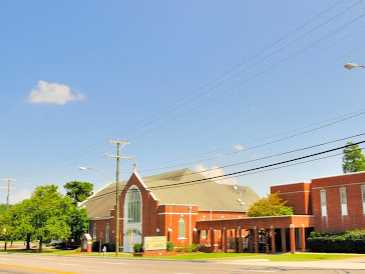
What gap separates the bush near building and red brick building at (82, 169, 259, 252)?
18.7 metres

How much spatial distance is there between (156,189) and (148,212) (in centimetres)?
335

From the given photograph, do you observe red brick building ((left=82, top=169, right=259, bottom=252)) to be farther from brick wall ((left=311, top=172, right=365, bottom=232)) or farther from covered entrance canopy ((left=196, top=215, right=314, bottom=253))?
brick wall ((left=311, top=172, right=365, bottom=232))

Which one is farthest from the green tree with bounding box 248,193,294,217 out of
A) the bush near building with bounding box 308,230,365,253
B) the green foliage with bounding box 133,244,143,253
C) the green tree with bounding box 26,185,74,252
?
the green tree with bounding box 26,185,74,252

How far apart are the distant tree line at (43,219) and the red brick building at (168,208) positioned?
3284 mm

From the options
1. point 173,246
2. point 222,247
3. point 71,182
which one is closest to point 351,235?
point 222,247

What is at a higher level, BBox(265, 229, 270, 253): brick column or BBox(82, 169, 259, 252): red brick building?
BBox(82, 169, 259, 252): red brick building

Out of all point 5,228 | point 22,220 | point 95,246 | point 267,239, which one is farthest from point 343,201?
point 5,228

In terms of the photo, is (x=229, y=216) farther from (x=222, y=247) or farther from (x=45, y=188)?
(x=45, y=188)

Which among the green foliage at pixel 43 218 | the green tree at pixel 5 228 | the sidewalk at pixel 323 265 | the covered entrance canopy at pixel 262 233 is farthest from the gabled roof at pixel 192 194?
the sidewalk at pixel 323 265

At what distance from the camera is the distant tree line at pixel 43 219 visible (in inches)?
2783

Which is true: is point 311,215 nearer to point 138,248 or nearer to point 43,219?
point 138,248

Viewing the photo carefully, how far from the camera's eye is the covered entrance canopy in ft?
161

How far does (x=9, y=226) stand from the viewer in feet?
243

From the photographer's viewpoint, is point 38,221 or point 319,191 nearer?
point 319,191
